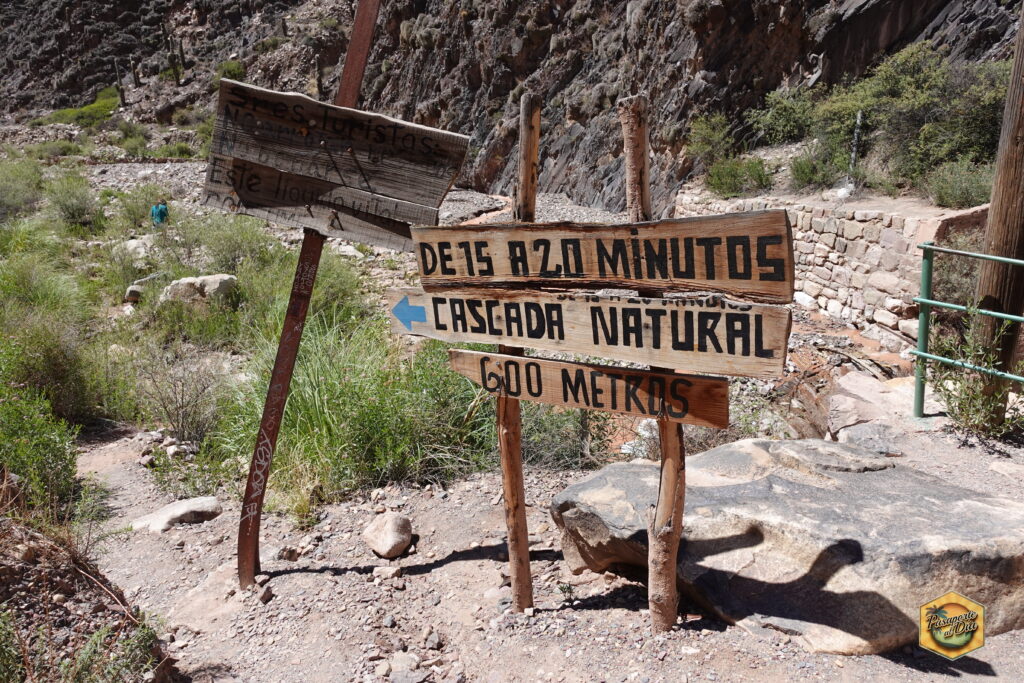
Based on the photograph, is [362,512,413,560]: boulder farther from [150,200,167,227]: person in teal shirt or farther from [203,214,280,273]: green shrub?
[150,200,167,227]: person in teal shirt

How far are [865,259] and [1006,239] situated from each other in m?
5.41

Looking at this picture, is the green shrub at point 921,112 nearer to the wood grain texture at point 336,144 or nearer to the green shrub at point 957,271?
the green shrub at point 957,271

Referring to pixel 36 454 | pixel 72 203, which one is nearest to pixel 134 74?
pixel 72 203

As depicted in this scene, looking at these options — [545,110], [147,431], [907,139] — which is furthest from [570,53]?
[147,431]

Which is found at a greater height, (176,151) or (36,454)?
(176,151)

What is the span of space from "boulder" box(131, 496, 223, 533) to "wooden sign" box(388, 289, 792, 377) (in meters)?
2.10

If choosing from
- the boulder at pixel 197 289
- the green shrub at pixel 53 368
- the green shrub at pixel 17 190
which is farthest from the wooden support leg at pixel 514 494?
the green shrub at pixel 17 190

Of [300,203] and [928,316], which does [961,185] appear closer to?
[928,316]

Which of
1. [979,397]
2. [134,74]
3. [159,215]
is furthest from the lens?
[134,74]

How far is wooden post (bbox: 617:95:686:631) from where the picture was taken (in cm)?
235

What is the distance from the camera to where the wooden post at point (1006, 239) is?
379 centimetres

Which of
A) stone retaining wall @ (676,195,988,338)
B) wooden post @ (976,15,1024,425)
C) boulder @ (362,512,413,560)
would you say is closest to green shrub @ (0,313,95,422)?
boulder @ (362,512,413,560)

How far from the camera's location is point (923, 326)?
4266 mm

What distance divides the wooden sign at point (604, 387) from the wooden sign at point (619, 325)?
0.07 m
